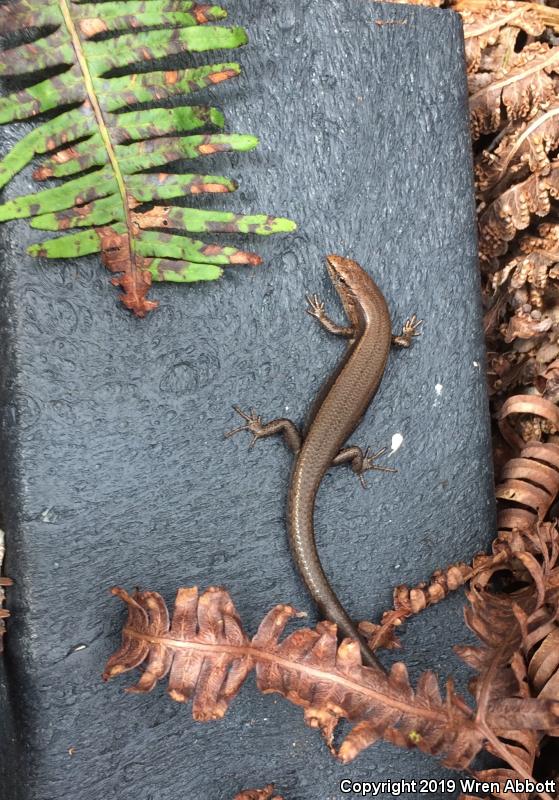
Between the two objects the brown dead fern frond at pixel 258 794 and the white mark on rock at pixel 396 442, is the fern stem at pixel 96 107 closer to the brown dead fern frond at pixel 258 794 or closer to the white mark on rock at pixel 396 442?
the white mark on rock at pixel 396 442

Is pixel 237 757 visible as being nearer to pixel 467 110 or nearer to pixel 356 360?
pixel 356 360

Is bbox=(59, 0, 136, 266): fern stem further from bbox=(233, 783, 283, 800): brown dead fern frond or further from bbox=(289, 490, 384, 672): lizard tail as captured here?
A: bbox=(233, 783, 283, 800): brown dead fern frond

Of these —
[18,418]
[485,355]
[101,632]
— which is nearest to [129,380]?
[18,418]

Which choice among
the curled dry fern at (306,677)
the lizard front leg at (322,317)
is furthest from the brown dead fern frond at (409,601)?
the lizard front leg at (322,317)

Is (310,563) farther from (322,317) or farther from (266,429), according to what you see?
(322,317)

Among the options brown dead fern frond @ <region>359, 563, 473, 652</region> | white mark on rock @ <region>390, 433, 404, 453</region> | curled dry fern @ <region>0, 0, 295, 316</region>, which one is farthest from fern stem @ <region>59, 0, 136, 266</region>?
brown dead fern frond @ <region>359, 563, 473, 652</region>
